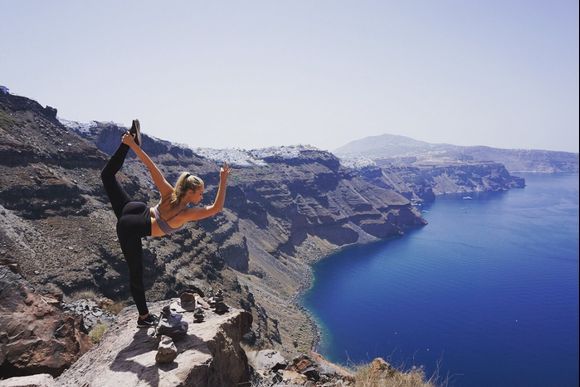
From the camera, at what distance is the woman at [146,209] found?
226 inches

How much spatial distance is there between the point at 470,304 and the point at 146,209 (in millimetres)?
100456

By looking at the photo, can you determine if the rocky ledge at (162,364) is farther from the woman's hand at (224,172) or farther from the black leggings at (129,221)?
the woman's hand at (224,172)

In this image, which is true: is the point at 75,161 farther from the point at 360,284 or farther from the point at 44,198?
the point at 360,284

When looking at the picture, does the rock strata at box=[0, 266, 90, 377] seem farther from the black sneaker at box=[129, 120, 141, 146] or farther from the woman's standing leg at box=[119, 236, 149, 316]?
the black sneaker at box=[129, 120, 141, 146]

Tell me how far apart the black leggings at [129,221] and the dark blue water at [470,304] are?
4212cm

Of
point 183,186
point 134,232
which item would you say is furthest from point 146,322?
point 183,186

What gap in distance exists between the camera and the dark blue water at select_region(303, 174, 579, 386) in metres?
62.2

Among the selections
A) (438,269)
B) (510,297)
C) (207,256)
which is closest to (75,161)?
(207,256)

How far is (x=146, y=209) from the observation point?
6012mm

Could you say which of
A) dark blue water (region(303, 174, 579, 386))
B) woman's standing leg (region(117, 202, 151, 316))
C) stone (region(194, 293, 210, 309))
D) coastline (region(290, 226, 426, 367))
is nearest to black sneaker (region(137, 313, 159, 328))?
woman's standing leg (region(117, 202, 151, 316))

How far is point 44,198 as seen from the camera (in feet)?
143

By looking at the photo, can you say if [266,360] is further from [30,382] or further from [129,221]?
[129,221]

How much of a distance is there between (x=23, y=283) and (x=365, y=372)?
22.6 ft

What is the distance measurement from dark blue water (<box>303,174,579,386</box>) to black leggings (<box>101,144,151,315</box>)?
138 ft
